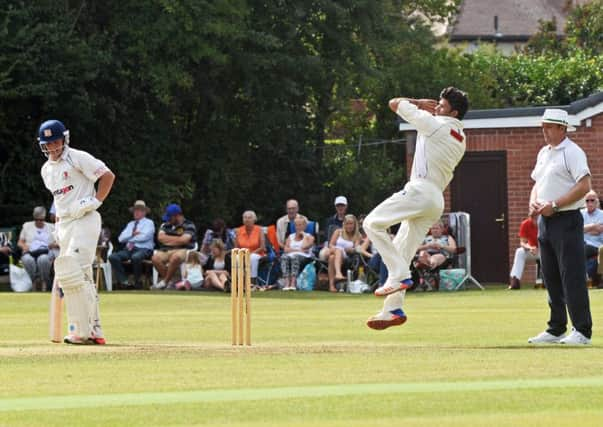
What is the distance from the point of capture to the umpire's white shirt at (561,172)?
11297 millimetres

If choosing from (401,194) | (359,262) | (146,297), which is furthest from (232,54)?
(401,194)

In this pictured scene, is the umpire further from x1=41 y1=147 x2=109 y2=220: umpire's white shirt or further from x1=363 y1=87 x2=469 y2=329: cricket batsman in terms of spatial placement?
x1=41 y1=147 x2=109 y2=220: umpire's white shirt

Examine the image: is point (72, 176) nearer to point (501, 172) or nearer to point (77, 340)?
point (77, 340)

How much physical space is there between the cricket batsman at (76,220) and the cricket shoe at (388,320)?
2096mm

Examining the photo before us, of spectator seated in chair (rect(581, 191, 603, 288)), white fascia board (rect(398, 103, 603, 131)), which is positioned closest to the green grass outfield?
spectator seated in chair (rect(581, 191, 603, 288))

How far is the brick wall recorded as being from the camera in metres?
26.5

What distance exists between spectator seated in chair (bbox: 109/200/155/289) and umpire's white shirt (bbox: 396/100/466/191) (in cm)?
1302

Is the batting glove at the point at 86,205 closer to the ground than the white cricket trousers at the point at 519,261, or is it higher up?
higher up

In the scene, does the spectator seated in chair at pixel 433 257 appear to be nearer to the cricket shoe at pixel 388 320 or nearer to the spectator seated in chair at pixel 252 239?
the spectator seated in chair at pixel 252 239

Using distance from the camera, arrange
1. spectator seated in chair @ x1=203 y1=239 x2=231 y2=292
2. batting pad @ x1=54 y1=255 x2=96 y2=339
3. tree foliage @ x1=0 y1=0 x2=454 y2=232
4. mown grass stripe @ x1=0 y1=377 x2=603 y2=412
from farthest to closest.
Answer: tree foliage @ x1=0 y1=0 x2=454 y2=232 < spectator seated in chair @ x1=203 y1=239 x2=231 y2=292 < batting pad @ x1=54 y1=255 x2=96 y2=339 < mown grass stripe @ x1=0 y1=377 x2=603 y2=412

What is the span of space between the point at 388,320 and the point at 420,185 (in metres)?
1.02

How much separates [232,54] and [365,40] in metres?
3.10

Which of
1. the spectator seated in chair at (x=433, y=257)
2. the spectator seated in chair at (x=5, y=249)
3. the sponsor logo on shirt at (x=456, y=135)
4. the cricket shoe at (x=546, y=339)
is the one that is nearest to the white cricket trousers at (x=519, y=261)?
the spectator seated in chair at (x=433, y=257)

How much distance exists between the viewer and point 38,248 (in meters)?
23.7
